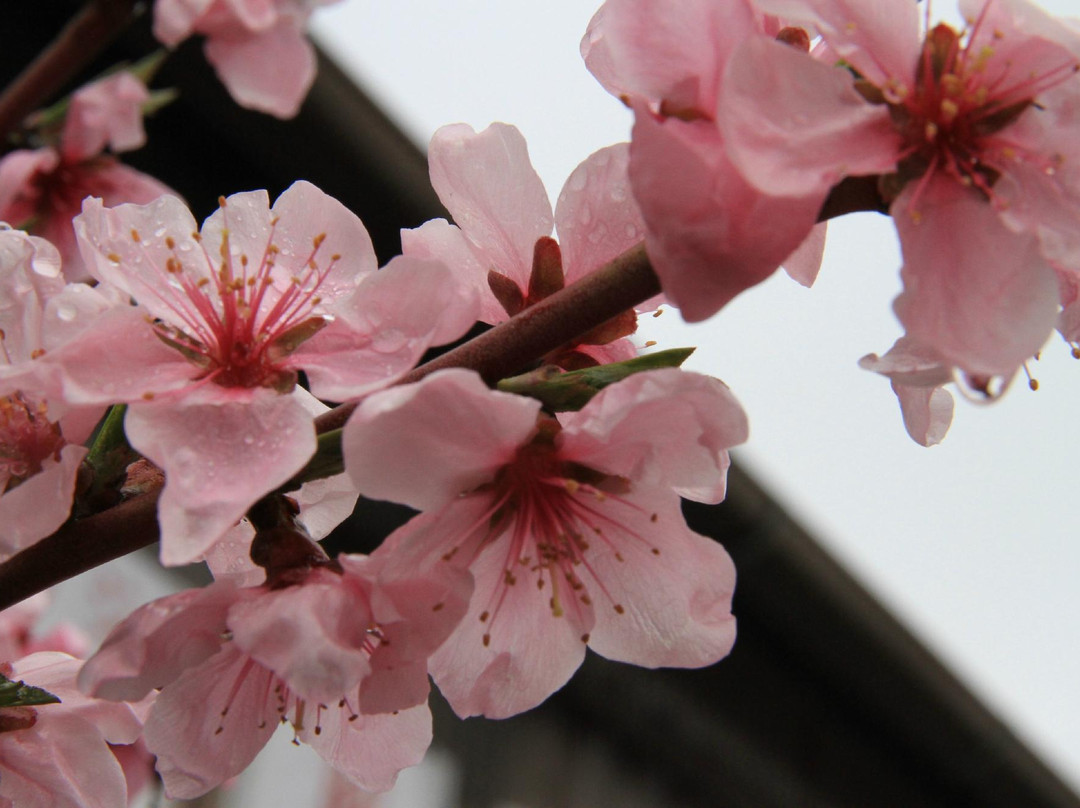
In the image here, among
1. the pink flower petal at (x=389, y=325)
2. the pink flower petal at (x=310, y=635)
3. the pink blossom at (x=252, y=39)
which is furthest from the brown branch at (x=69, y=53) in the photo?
the pink flower petal at (x=310, y=635)

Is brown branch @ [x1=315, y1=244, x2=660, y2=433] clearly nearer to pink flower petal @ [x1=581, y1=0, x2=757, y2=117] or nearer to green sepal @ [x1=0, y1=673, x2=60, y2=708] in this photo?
pink flower petal @ [x1=581, y1=0, x2=757, y2=117]

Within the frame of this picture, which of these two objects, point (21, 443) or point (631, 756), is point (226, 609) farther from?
point (631, 756)

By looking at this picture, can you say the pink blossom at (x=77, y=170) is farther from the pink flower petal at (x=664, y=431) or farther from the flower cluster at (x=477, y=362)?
the pink flower petal at (x=664, y=431)

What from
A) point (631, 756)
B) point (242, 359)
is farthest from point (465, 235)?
point (631, 756)

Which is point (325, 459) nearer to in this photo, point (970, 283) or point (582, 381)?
point (582, 381)

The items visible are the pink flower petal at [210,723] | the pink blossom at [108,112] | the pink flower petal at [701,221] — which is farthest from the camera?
the pink blossom at [108,112]

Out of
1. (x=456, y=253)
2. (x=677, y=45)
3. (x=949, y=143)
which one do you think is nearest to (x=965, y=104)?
(x=949, y=143)

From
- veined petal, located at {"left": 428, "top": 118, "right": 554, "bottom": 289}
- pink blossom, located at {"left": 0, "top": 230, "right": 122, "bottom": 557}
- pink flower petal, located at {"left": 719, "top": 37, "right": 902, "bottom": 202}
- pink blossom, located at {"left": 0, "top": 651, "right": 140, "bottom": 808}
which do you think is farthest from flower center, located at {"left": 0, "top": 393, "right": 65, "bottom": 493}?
pink flower petal, located at {"left": 719, "top": 37, "right": 902, "bottom": 202}
